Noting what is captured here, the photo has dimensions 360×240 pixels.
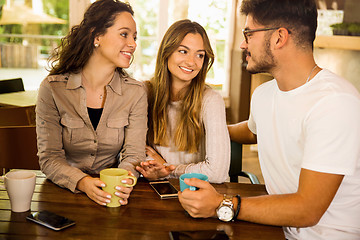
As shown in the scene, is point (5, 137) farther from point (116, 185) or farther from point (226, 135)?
point (226, 135)

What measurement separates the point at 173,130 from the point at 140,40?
4142mm

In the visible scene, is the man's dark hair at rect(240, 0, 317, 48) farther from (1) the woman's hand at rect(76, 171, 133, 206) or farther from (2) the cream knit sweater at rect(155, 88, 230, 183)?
(1) the woman's hand at rect(76, 171, 133, 206)

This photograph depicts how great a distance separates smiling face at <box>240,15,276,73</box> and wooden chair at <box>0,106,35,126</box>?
1543 mm

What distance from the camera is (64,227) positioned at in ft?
3.74

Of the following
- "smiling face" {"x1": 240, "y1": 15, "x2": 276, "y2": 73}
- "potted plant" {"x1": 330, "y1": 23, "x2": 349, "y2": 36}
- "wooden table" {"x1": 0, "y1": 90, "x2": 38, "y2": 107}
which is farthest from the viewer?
"potted plant" {"x1": 330, "y1": 23, "x2": 349, "y2": 36}

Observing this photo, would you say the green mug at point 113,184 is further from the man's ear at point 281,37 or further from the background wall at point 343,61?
the background wall at point 343,61

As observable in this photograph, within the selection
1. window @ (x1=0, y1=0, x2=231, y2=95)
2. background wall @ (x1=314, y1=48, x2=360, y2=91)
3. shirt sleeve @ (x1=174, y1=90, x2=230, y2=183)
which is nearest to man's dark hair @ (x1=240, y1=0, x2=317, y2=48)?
shirt sleeve @ (x1=174, y1=90, x2=230, y2=183)

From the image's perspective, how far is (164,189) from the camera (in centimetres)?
145

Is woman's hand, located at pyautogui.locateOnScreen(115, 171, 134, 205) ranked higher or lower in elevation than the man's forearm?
lower

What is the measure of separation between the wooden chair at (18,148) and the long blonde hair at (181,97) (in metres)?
0.59

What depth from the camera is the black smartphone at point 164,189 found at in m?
1.39

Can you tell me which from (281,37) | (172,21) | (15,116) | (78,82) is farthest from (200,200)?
(172,21)

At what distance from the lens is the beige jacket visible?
174 centimetres

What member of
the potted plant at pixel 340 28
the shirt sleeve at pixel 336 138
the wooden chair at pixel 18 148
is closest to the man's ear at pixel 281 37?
the shirt sleeve at pixel 336 138
